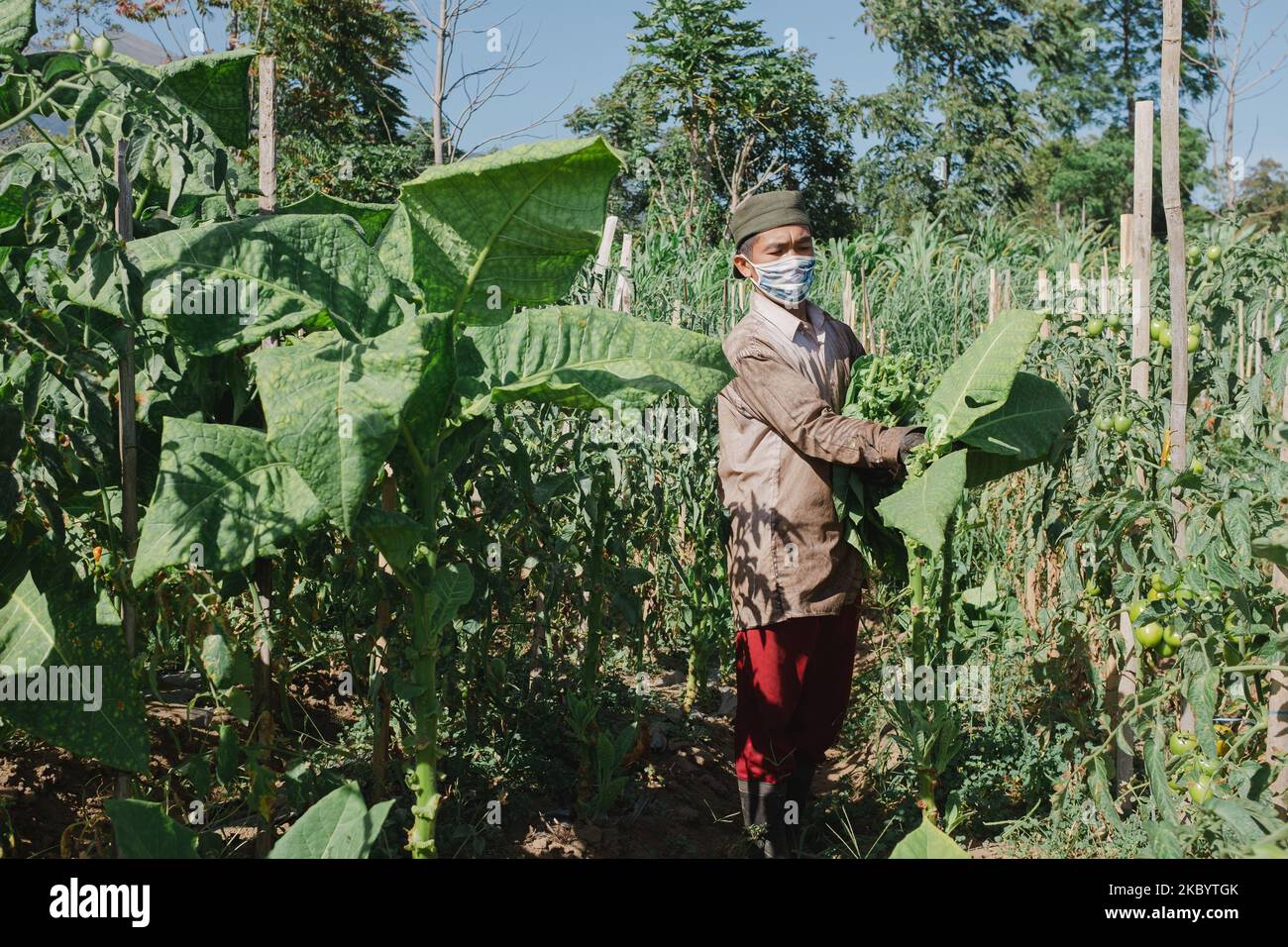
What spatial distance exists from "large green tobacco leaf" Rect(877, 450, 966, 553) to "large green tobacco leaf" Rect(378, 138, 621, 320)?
2.78ft

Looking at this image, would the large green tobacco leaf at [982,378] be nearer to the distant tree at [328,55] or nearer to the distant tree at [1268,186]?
the distant tree at [328,55]

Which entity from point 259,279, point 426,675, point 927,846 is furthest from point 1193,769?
point 259,279

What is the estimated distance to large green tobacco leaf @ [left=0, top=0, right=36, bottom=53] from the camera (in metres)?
1.93

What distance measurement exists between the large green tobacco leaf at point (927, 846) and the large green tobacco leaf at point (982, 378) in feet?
3.64

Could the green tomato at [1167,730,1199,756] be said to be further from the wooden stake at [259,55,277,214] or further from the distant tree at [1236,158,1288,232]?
the distant tree at [1236,158,1288,232]

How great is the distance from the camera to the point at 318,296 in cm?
195

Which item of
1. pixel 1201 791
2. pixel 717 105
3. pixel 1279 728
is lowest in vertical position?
pixel 1201 791

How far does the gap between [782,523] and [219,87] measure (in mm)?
1670

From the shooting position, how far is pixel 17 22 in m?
1.95

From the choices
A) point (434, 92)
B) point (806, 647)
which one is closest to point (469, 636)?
point (806, 647)

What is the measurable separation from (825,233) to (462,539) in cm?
2073

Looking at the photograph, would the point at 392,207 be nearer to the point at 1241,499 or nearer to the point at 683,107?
the point at 1241,499

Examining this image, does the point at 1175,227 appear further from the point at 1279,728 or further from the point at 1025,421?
the point at 1279,728

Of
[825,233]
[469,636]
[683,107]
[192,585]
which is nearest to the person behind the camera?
[192,585]
